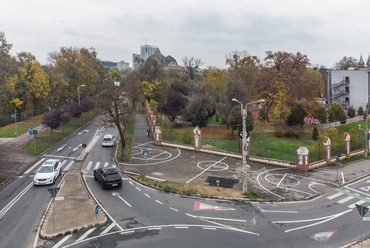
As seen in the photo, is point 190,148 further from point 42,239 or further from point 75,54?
point 75,54

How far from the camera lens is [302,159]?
25672 millimetres

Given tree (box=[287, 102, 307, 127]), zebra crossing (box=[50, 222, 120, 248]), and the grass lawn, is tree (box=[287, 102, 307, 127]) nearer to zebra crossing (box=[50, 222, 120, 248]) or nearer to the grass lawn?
zebra crossing (box=[50, 222, 120, 248])

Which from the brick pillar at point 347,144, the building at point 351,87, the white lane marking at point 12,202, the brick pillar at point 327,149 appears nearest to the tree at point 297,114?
the brick pillar at point 347,144

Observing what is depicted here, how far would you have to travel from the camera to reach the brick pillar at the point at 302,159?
83.3 feet

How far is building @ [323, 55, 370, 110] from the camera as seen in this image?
219 ft

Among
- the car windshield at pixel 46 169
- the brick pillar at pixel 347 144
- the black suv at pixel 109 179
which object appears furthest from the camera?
the brick pillar at pixel 347 144

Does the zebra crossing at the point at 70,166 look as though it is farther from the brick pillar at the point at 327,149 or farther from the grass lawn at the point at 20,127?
the brick pillar at the point at 327,149

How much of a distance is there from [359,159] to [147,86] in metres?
47.8

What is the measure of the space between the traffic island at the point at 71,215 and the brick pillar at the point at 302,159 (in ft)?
61.6

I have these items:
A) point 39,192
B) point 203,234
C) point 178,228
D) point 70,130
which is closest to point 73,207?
point 39,192

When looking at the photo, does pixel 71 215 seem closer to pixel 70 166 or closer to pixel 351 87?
pixel 70 166

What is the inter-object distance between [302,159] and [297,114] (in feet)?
79.1

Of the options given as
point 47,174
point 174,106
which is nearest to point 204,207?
point 47,174

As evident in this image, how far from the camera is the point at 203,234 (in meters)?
13.5
